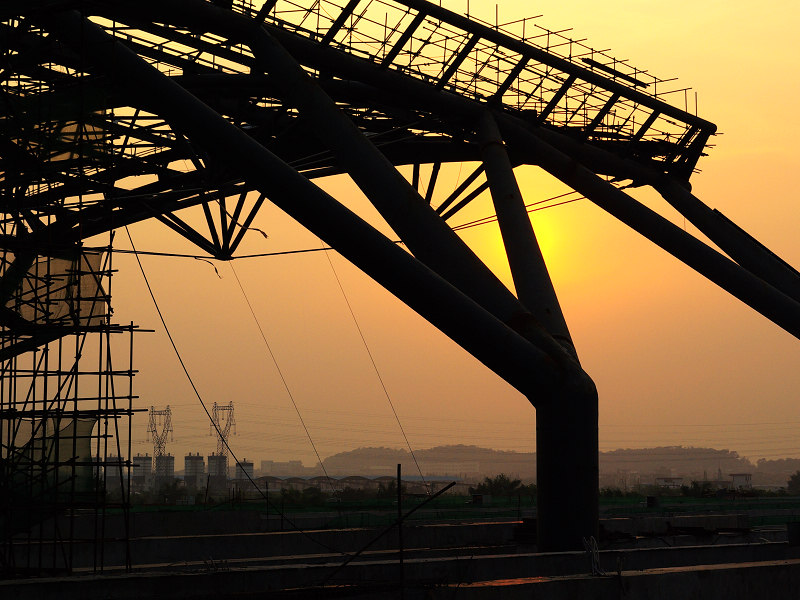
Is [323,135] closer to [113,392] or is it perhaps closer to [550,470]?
[113,392]

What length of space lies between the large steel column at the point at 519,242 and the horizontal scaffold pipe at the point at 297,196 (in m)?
2.70

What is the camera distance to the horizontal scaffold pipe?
20.5 m

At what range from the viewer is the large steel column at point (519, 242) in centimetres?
2400

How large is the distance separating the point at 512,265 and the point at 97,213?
40.4 feet

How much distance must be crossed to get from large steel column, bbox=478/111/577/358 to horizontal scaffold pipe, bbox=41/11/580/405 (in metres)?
2.70

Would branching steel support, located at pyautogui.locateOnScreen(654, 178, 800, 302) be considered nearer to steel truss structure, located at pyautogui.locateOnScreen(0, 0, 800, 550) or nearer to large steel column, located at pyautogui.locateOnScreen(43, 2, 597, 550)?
steel truss structure, located at pyautogui.locateOnScreen(0, 0, 800, 550)

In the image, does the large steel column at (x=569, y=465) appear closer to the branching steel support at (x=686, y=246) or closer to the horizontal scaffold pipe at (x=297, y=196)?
the horizontal scaffold pipe at (x=297, y=196)

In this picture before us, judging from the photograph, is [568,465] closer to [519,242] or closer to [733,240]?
[519,242]

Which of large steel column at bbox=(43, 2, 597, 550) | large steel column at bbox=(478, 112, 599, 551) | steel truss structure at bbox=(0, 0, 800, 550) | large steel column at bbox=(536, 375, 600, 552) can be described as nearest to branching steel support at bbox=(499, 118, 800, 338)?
steel truss structure at bbox=(0, 0, 800, 550)

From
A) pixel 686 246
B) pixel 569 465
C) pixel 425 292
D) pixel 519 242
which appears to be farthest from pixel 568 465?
pixel 686 246

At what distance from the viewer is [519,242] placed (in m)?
25.9

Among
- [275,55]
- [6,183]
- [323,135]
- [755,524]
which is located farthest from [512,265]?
[755,524]

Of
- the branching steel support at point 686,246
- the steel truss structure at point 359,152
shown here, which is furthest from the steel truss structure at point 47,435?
the branching steel support at point 686,246

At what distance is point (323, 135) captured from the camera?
77.3 feet
